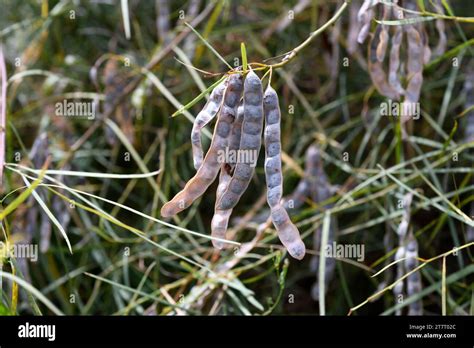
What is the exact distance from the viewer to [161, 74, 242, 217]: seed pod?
0.72 metres

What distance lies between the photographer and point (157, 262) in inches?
49.2

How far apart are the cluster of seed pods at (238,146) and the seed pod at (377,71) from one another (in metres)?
0.29

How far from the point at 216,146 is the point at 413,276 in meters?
0.50

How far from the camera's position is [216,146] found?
0.72 metres

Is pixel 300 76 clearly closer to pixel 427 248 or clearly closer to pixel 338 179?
pixel 338 179

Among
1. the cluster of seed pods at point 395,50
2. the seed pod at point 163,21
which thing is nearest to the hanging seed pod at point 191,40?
the seed pod at point 163,21

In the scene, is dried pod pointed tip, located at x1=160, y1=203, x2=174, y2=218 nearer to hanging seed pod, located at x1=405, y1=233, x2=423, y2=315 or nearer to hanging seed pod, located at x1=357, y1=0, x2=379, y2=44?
hanging seed pod, located at x1=357, y1=0, x2=379, y2=44

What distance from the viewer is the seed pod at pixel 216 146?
723mm

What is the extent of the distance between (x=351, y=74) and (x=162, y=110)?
450mm

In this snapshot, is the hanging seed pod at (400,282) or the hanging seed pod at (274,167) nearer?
the hanging seed pod at (274,167)

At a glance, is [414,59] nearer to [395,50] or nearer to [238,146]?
[395,50]

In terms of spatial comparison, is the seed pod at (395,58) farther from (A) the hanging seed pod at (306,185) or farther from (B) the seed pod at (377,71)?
(A) the hanging seed pod at (306,185)

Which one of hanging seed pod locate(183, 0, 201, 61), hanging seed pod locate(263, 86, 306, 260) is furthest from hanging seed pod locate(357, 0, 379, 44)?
hanging seed pod locate(183, 0, 201, 61)

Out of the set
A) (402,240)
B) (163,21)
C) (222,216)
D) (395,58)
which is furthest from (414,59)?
(163,21)
